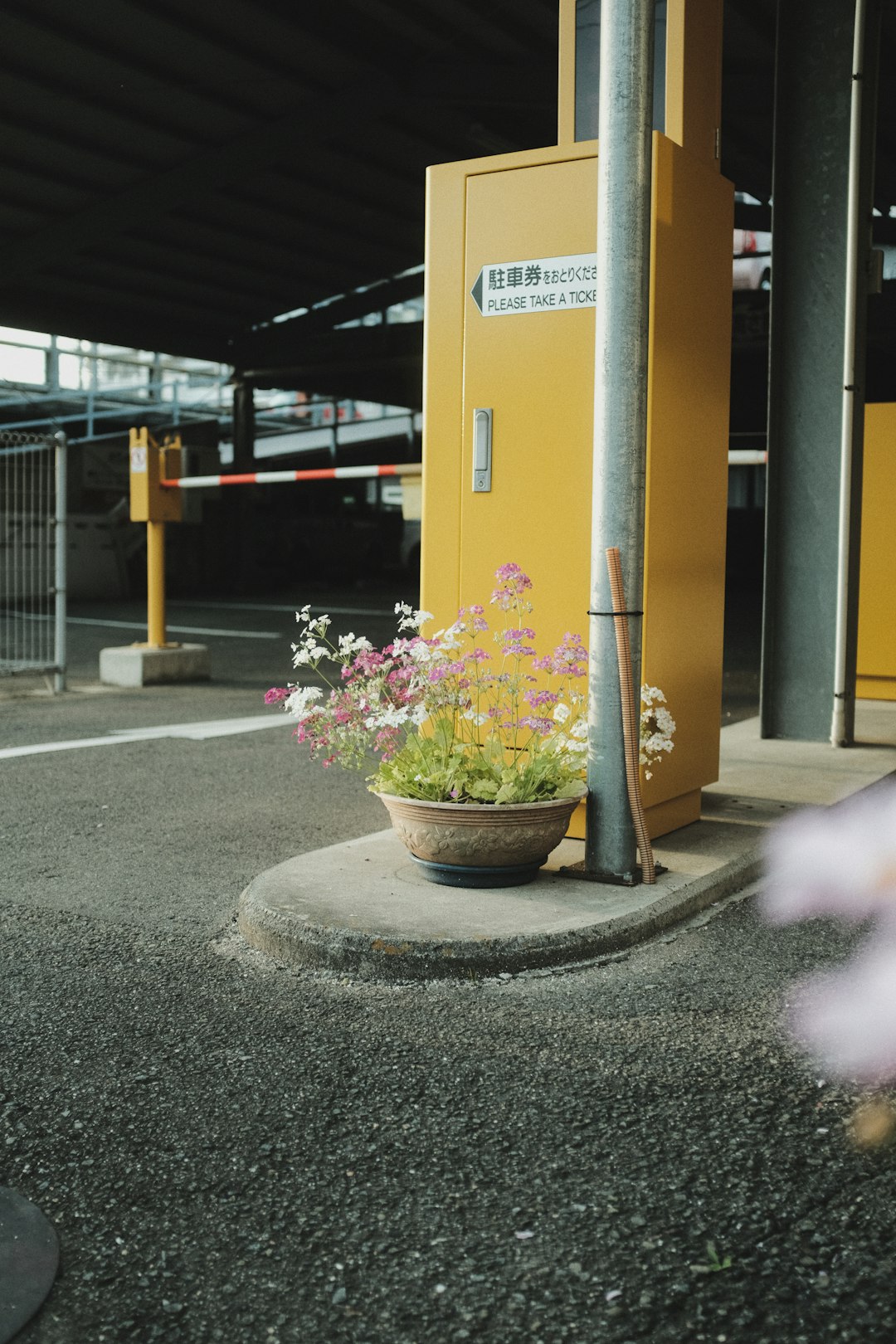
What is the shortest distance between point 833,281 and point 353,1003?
5.50m

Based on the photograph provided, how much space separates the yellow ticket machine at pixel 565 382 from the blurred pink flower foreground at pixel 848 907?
520mm

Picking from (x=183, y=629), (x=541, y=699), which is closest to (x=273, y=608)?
(x=183, y=629)

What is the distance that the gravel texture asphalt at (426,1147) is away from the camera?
199cm

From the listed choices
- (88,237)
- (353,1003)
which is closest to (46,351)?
(88,237)

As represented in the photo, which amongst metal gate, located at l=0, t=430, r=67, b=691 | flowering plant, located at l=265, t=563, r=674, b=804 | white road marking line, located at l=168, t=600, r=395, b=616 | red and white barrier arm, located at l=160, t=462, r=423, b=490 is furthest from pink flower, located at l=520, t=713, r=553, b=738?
white road marking line, located at l=168, t=600, r=395, b=616

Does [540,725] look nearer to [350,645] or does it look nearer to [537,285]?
[350,645]

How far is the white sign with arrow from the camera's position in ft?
15.0

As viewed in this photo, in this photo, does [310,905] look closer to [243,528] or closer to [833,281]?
[833,281]

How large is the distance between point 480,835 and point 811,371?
4419mm

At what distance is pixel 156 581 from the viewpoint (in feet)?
33.1

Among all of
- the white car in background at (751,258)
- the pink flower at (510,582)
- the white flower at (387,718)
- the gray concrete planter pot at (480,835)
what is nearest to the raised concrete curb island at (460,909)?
the gray concrete planter pot at (480,835)

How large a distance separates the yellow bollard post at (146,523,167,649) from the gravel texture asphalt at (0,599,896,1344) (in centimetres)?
613

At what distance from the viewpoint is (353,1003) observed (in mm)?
3266

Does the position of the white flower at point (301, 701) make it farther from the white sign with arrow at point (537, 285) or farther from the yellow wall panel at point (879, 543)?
the yellow wall panel at point (879, 543)
